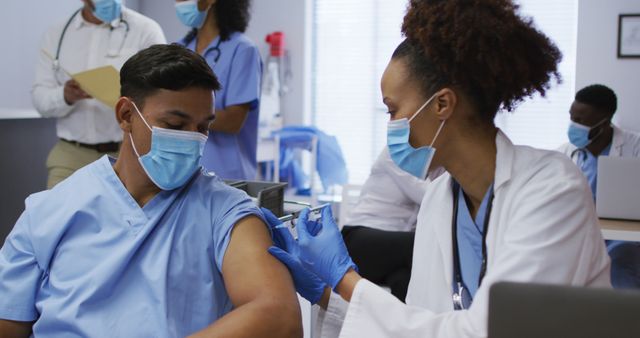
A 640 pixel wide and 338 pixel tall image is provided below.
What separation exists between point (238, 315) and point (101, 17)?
1928 millimetres

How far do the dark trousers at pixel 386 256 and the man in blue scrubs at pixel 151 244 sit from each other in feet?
3.32

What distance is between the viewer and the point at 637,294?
510mm

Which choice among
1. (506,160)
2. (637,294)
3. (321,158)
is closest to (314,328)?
(506,160)

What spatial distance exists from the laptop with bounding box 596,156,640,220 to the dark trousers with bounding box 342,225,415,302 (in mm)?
683

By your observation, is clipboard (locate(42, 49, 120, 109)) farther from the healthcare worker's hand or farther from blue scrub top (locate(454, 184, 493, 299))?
blue scrub top (locate(454, 184, 493, 299))

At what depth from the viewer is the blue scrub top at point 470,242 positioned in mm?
1215

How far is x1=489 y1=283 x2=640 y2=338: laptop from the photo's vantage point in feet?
1.67

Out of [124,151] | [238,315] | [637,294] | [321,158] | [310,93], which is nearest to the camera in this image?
[637,294]

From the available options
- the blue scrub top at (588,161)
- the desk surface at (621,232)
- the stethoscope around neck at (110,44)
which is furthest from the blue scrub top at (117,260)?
the blue scrub top at (588,161)

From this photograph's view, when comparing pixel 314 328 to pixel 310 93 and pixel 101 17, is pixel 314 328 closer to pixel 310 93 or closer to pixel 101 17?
pixel 101 17

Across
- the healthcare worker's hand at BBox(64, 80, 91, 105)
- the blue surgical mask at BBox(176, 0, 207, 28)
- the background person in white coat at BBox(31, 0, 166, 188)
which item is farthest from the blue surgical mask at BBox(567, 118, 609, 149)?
the healthcare worker's hand at BBox(64, 80, 91, 105)

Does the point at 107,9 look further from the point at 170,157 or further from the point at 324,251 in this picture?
the point at 324,251

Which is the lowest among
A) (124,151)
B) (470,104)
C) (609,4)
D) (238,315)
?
(238,315)

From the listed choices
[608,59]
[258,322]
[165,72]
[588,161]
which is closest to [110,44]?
[165,72]
